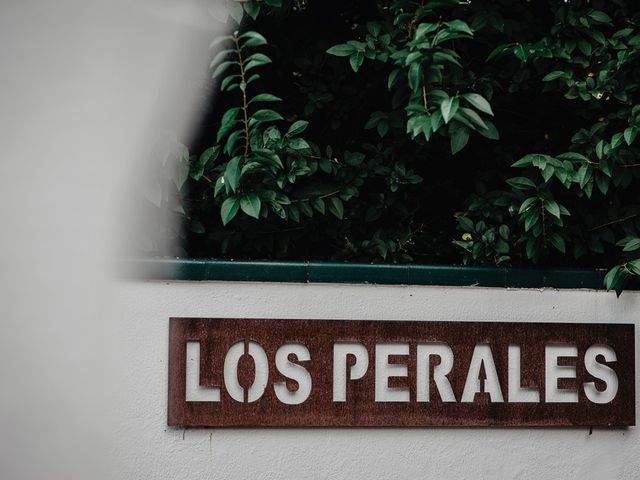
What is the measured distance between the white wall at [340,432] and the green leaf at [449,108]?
78 cm

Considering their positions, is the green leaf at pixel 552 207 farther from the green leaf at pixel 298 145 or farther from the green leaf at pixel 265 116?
the green leaf at pixel 265 116

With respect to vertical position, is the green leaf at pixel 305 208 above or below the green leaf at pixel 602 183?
below

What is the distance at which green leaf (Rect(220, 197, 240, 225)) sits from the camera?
3.07 m

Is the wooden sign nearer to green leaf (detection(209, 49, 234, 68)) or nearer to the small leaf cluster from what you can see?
the small leaf cluster

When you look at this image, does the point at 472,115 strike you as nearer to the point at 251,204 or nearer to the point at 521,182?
the point at 521,182

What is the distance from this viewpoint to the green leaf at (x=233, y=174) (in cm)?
302

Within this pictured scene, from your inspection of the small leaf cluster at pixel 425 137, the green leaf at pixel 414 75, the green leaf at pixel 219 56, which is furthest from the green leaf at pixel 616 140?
the green leaf at pixel 219 56

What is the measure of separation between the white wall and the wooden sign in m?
0.05

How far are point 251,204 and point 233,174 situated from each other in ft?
0.46

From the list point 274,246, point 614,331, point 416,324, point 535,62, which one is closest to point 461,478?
point 416,324

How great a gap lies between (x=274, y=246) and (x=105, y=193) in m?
0.77

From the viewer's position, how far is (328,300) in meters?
3.20

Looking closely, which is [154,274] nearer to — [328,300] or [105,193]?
[105,193]

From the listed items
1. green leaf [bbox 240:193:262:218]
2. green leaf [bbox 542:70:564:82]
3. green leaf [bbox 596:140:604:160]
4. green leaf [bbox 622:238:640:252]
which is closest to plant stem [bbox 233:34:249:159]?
green leaf [bbox 240:193:262:218]
